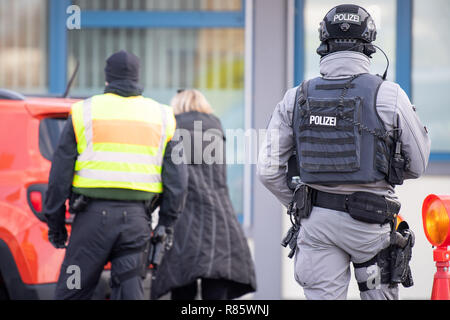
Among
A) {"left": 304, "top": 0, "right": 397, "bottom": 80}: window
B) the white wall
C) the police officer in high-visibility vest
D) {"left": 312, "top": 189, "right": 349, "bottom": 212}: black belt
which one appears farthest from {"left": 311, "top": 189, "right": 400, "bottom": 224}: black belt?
{"left": 304, "top": 0, "right": 397, "bottom": 80}: window

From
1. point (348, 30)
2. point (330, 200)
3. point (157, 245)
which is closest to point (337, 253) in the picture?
point (330, 200)

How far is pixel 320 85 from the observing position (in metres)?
4.29

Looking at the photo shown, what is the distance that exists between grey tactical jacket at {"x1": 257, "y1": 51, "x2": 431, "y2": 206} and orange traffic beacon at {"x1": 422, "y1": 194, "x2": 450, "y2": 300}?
28 cm

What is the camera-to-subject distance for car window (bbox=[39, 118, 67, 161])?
5.46 m

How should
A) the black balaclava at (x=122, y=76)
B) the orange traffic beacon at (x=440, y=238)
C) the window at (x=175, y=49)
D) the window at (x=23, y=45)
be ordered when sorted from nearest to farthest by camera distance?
1. the orange traffic beacon at (x=440, y=238)
2. the black balaclava at (x=122, y=76)
3. the window at (x=175, y=49)
4. the window at (x=23, y=45)

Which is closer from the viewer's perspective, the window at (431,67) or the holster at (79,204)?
the holster at (79,204)

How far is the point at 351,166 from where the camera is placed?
412cm

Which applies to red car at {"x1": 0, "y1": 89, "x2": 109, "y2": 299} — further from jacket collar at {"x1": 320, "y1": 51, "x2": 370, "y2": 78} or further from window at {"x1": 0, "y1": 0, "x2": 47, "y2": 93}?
window at {"x1": 0, "y1": 0, "x2": 47, "y2": 93}

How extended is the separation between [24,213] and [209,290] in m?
1.59

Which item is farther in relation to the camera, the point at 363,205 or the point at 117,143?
the point at 117,143

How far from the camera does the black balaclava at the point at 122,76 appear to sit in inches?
205

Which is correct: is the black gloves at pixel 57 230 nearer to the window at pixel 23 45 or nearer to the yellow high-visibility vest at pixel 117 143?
the yellow high-visibility vest at pixel 117 143

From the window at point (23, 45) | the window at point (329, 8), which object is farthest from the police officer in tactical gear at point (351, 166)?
the window at point (23, 45)

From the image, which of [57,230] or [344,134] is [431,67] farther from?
[57,230]
